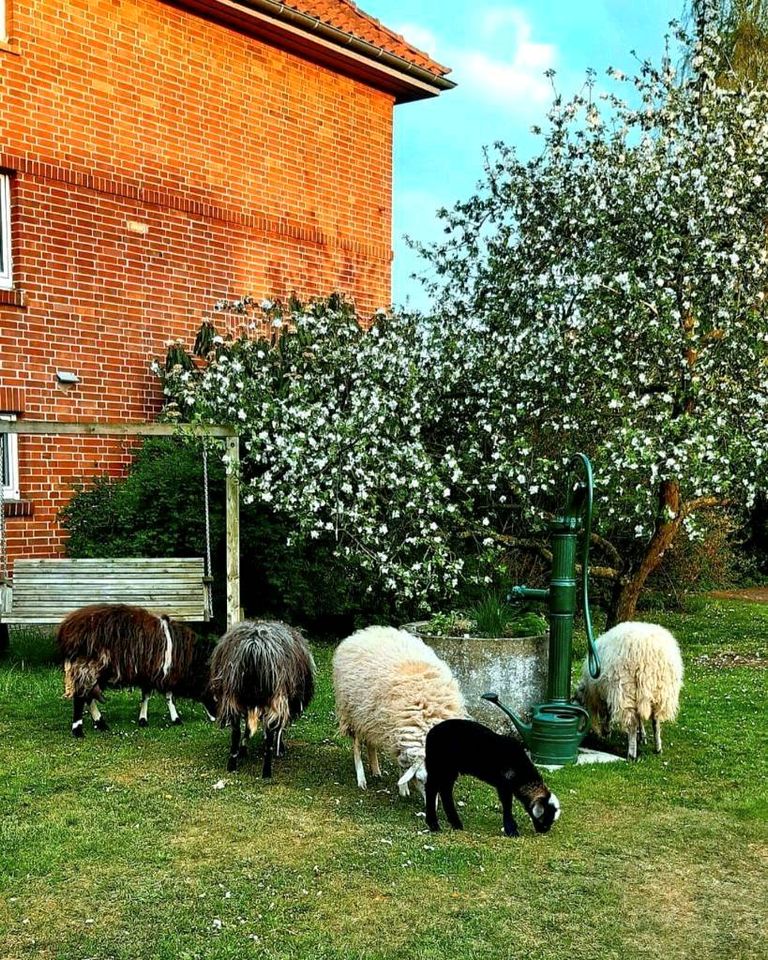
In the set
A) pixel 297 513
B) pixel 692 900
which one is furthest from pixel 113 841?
pixel 297 513

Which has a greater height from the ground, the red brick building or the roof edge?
the roof edge

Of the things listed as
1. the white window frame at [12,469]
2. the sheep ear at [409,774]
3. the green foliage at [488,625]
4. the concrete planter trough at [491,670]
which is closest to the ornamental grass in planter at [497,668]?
the concrete planter trough at [491,670]

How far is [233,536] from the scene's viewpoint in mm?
10266

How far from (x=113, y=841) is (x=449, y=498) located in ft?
22.6

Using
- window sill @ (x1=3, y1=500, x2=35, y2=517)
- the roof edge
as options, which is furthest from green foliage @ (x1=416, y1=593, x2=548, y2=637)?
the roof edge

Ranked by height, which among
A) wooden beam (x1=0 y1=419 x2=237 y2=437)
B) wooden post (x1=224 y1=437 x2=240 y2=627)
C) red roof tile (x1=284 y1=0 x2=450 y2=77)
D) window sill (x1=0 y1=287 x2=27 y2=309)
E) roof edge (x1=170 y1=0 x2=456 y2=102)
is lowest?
wooden post (x1=224 y1=437 x2=240 y2=627)

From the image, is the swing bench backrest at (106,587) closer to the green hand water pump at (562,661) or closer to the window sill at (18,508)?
the window sill at (18,508)

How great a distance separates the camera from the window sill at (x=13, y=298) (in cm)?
1357

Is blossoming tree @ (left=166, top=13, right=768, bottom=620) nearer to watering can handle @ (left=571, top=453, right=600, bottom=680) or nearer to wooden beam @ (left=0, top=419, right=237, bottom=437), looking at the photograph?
wooden beam @ (left=0, top=419, right=237, bottom=437)

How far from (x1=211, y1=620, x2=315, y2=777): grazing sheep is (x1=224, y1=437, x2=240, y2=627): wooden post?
2.43 m

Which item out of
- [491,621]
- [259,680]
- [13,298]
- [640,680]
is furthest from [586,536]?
[13,298]

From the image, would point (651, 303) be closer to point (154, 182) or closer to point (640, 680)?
point (640, 680)

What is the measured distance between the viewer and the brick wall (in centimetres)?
1387

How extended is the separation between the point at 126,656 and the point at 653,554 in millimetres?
6961
